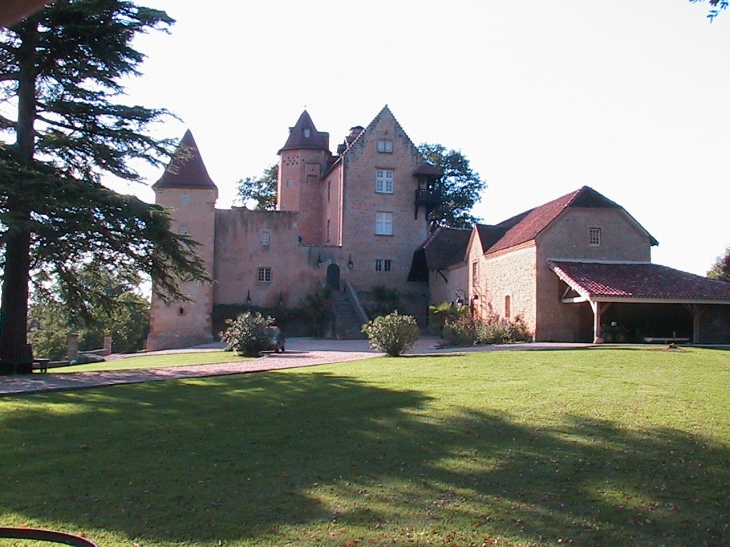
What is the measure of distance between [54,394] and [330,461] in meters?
7.82

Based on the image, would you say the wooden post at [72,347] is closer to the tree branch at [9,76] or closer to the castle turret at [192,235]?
the castle turret at [192,235]

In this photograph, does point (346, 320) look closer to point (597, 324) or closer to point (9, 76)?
point (597, 324)

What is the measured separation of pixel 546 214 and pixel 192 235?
69.8ft

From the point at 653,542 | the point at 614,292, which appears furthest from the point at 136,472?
the point at 614,292

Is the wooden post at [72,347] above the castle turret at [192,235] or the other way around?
the other way around

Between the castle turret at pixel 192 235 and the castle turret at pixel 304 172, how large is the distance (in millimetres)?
8672

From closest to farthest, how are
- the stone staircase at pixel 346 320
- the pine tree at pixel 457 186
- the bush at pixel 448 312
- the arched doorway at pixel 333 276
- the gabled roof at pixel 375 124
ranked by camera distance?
the bush at pixel 448 312 < the stone staircase at pixel 346 320 < the arched doorway at pixel 333 276 < the gabled roof at pixel 375 124 < the pine tree at pixel 457 186

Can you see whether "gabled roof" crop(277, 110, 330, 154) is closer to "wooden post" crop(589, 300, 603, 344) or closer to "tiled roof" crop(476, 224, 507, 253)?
"tiled roof" crop(476, 224, 507, 253)

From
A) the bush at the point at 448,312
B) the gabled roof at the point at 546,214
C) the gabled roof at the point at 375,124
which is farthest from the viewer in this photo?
the gabled roof at the point at 375,124

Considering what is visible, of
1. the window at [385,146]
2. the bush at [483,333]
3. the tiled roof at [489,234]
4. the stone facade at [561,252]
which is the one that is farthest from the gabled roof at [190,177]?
the bush at [483,333]

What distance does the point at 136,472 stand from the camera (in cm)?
764

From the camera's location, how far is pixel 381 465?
7.71 m

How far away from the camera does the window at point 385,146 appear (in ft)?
150

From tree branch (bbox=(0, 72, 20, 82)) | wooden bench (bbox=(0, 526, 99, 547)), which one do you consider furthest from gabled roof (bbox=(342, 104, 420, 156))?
wooden bench (bbox=(0, 526, 99, 547))
